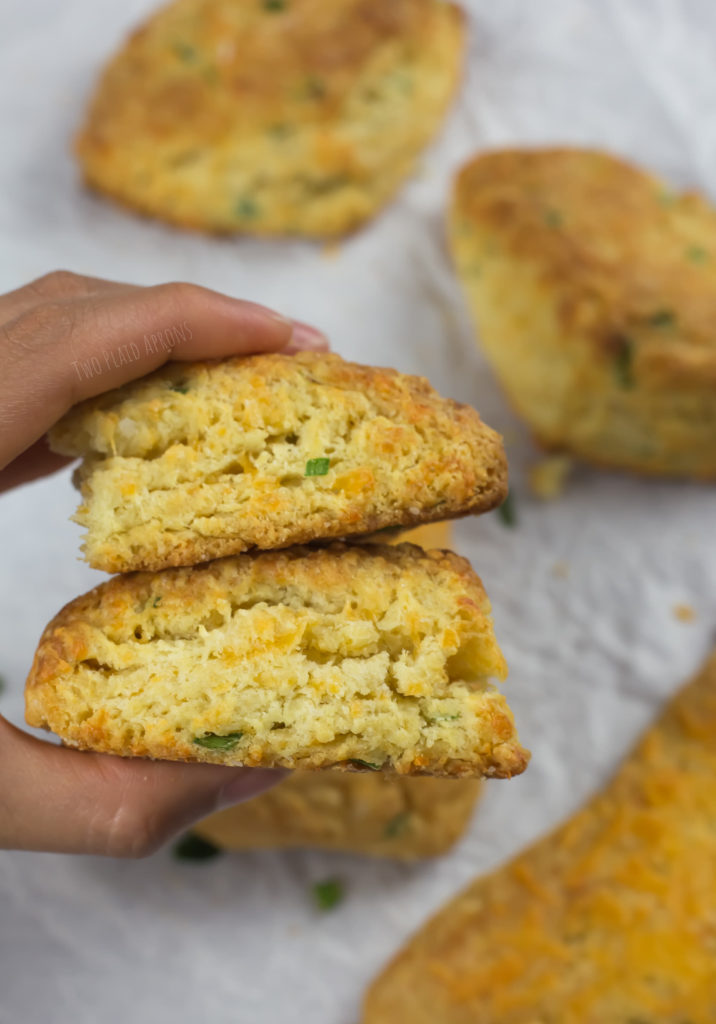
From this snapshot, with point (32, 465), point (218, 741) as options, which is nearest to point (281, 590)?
point (218, 741)

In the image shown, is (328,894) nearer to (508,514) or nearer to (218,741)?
(508,514)

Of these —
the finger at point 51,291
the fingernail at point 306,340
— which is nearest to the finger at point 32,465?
the finger at point 51,291

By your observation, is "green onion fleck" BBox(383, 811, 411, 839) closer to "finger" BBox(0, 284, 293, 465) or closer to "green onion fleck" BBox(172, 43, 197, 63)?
"finger" BBox(0, 284, 293, 465)

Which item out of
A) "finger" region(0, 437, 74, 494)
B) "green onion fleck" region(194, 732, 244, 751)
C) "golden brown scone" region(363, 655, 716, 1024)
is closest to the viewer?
"green onion fleck" region(194, 732, 244, 751)

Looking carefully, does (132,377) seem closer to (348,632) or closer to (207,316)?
(207,316)

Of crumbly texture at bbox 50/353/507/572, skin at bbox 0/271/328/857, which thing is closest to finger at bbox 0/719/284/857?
skin at bbox 0/271/328/857

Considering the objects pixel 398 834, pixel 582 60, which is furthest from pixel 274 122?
pixel 398 834
